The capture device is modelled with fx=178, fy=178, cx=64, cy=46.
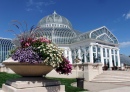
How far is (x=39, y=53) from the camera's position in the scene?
483cm

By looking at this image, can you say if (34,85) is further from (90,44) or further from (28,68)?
(90,44)

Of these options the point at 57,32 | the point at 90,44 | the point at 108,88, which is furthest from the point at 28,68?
the point at 57,32

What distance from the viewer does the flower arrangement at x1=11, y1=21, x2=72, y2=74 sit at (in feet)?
15.3

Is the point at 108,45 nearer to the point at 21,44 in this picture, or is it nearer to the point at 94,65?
the point at 94,65

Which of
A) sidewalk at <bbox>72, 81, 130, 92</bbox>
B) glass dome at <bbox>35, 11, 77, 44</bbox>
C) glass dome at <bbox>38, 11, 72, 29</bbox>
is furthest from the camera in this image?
glass dome at <bbox>38, 11, 72, 29</bbox>

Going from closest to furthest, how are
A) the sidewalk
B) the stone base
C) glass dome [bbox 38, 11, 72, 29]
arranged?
the stone base < the sidewalk < glass dome [bbox 38, 11, 72, 29]

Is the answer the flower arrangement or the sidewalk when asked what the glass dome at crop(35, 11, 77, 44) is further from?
the flower arrangement

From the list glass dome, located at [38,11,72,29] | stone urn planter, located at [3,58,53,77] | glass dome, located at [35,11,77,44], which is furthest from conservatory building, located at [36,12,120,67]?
stone urn planter, located at [3,58,53,77]

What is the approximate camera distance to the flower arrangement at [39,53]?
465cm

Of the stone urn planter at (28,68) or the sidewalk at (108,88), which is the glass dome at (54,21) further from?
the stone urn planter at (28,68)

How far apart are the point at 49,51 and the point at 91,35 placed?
43666mm

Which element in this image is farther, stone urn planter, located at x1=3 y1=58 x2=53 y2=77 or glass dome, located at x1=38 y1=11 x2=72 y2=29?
glass dome, located at x1=38 y1=11 x2=72 y2=29

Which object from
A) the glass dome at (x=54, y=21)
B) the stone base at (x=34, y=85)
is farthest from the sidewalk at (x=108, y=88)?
the glass dome at (x=54, y=21)

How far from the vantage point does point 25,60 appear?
4609mm
